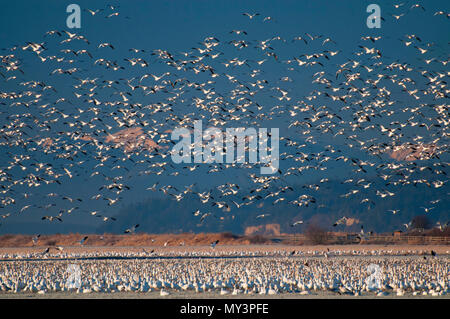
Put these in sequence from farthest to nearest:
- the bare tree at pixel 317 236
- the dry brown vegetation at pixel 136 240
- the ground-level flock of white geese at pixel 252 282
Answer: the dry brown vegetation at pixel 136 240, the bare tree at pixel 317 236, the ground-level flock of white geese at pixel 252 282

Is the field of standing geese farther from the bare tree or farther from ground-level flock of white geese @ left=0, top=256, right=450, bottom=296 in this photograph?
the bare tree

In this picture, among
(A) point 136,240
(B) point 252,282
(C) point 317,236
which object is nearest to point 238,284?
(B) point 252,282

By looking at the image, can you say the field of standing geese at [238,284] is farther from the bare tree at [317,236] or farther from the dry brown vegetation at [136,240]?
the dry brown vegetation at [136,240]

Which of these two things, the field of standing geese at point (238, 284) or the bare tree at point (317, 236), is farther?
the bare tree at point (317, 236)
